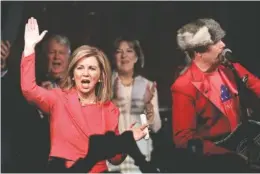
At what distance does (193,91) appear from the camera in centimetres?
594

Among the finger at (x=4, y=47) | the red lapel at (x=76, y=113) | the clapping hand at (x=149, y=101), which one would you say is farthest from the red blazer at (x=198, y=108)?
the finger at (x=4, y=47)

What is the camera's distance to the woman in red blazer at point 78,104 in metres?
5.71

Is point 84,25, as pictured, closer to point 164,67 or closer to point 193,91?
point 164,67

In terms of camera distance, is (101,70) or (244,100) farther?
(244,100)

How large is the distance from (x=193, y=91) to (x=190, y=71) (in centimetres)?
21

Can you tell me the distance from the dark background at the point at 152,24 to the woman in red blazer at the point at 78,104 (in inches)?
8.0

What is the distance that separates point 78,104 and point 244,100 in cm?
168

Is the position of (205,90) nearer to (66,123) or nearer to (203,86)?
(203,86)

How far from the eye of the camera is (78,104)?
227 inches

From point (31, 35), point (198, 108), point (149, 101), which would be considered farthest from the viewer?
point (149, 101)

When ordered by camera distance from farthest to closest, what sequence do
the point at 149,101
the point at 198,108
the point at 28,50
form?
1. the point at 149,101
2. the point at 198,108
3. the point at 28,50

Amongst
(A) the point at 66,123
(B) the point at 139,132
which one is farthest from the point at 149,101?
(A) the point at 66,123

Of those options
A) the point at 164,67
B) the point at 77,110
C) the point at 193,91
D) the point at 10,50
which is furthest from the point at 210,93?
the point at 10,50

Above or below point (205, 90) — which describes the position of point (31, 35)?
above
